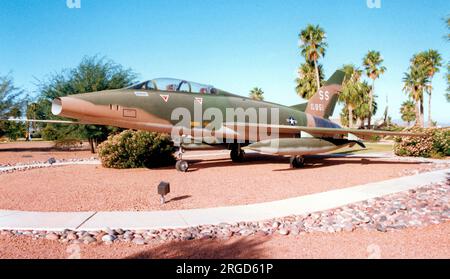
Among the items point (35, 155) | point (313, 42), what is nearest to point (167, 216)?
point (35, 155)

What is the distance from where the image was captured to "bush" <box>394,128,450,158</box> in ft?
64.0

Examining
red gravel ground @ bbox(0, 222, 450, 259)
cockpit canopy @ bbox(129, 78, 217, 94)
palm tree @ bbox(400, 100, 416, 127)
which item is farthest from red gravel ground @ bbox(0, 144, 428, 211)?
palm tree @ bbox(400, 100, 416, 127)

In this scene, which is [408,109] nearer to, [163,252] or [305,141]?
[305,141]

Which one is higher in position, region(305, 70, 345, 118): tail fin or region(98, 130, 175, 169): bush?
region(305, 70, 345, 118): tail fin

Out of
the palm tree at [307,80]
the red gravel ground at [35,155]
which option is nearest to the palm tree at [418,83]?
the palm tree at [307,80]

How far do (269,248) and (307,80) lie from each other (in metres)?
43.0

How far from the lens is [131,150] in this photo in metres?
14.6

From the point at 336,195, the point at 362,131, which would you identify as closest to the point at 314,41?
the point at 362,131

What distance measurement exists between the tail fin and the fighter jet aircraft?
98.0 inches

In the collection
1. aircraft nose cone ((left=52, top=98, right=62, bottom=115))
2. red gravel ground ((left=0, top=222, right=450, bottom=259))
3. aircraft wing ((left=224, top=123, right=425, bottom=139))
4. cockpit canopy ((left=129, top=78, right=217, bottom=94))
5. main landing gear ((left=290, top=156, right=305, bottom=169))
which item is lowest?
red gravel ground ((left=0, top=222, right=450, bottom=259))

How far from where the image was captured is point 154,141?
14930mm

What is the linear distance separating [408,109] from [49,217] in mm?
112300

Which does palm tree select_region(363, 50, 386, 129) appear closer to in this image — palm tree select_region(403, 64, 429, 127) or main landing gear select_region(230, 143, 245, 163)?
palm tree select_region(403, 64, 429, 127)

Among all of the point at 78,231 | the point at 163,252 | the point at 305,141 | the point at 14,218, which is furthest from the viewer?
the point at 305,141
